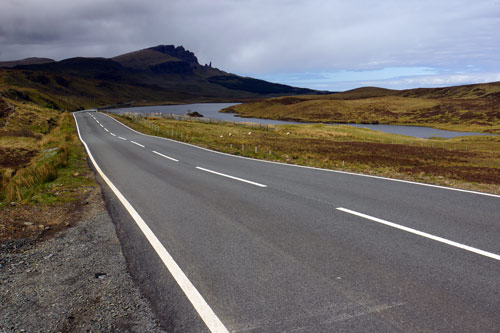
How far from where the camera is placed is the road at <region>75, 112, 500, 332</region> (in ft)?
11.1

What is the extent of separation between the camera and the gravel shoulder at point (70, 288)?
337 cm

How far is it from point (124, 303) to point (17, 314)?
1117mm

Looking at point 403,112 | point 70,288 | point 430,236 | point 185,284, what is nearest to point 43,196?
point 70,288

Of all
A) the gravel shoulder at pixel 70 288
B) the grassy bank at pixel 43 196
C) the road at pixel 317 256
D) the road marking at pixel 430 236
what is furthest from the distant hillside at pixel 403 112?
the gravel shoulder at pixel 70 288

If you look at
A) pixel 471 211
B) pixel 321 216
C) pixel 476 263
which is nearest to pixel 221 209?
pixel 321 216

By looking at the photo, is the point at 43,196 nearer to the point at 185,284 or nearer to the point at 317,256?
the point at 185,284

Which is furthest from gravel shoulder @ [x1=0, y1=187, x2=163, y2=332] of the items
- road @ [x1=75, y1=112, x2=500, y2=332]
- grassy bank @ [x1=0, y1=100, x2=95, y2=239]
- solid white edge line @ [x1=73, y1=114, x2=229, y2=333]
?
grassy bank @ [x1=0, y1=100, x2=95, y2=239]

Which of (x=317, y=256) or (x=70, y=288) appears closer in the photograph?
(x=70, y=288)

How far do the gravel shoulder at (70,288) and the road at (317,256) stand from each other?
0.83ft

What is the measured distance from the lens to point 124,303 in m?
3.72

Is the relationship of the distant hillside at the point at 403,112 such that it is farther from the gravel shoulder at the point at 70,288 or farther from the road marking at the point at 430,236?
the gravel shoulder at the point at 70,288

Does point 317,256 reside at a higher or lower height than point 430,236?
lower

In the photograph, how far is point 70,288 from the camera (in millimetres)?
4078

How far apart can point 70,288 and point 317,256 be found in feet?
11.2
